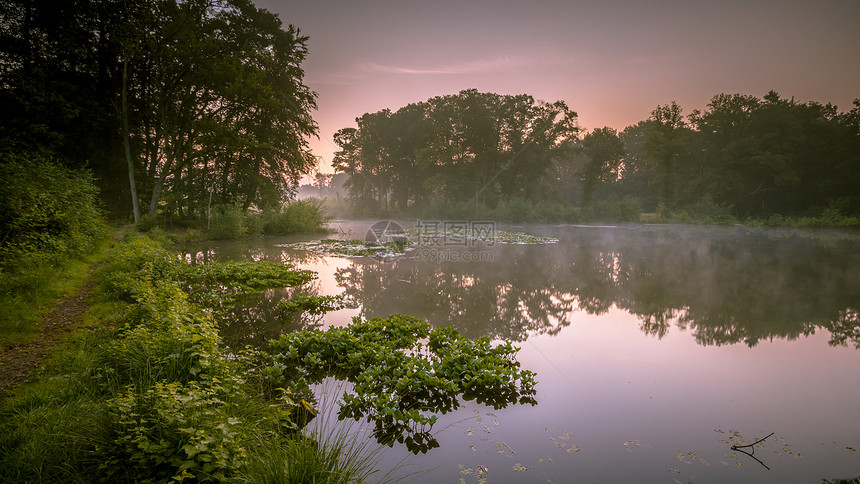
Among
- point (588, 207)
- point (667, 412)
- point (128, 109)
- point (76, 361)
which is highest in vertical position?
point (128, 109)

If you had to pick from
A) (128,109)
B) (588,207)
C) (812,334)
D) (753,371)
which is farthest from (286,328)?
(588,207)

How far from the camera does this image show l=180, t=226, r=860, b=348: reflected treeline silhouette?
692 centimetres

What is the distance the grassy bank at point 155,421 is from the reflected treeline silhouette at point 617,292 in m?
2.28

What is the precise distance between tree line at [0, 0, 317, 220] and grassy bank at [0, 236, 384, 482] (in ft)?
45.1

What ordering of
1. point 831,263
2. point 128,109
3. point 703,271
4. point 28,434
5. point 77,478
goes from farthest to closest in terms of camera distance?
1. point 128,109
2. point 831,263
3. point 703,271
4. point 28,434
5. point 77,478

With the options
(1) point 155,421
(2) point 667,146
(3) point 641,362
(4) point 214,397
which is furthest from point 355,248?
(2) point 667,146

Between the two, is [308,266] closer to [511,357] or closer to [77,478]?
[511,357]

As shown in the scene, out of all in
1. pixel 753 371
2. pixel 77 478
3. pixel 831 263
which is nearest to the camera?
pixel 77 478

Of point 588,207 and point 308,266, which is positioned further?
point 588,207

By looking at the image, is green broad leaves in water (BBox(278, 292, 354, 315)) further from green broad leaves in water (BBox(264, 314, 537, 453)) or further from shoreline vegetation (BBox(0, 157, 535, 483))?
green broad leaves in water (BBox(264, 314, 537, 453))

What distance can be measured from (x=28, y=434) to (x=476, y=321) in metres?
6.24

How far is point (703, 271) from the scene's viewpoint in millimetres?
12367

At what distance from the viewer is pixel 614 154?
40.5 m

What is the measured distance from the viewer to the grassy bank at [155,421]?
7.27 ft
